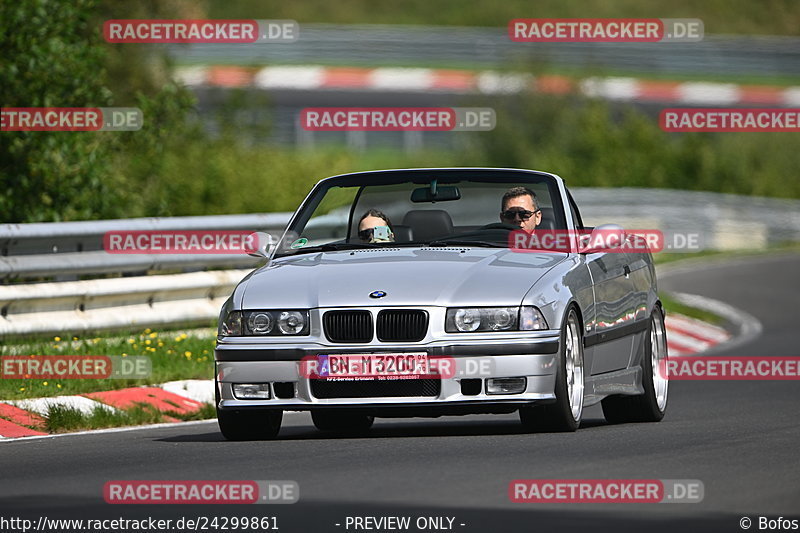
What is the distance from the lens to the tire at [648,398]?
1238 centimetres

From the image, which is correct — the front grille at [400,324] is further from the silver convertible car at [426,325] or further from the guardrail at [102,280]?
the guardrail at [102,280]

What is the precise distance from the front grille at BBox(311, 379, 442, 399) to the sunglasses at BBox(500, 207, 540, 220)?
181 centimetres

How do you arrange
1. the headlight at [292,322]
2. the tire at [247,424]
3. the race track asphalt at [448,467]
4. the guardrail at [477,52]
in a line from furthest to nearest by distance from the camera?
the guardrail at [477,52]
the tire at [247,424]
the headlight at [292,322]
the race track asphalt at [448,467]

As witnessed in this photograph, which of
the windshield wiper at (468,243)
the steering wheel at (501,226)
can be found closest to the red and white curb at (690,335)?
the steering wheel at (501,226)

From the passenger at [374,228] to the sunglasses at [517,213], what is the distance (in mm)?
731

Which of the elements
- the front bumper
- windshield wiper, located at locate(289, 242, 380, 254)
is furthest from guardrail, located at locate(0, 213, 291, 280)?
the front bumper

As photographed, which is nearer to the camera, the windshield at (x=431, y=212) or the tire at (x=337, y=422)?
the windshield at (x=431, y=212)

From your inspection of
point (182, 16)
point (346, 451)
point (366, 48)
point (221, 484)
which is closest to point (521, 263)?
point (346, 451)

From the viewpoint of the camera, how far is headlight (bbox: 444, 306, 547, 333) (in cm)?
1024

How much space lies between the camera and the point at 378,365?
33.5 ft

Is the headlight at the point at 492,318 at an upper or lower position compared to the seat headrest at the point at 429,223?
lower

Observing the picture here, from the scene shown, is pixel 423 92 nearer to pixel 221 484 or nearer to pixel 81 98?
pixel 81 98

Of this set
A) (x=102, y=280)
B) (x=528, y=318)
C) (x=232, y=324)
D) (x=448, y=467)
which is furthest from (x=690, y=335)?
(x=448, y=467)

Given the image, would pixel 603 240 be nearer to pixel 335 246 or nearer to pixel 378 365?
pixel 335 246
